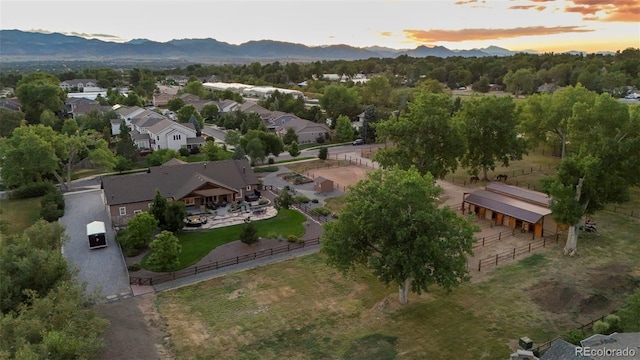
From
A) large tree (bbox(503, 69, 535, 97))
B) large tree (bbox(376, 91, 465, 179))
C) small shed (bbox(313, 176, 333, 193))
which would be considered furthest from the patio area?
large tree (bbox(503, 69, 535, 97))

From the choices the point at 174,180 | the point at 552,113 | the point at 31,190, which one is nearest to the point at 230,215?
the point at 174,180

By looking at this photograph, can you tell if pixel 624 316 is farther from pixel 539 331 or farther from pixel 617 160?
pixel 617 160

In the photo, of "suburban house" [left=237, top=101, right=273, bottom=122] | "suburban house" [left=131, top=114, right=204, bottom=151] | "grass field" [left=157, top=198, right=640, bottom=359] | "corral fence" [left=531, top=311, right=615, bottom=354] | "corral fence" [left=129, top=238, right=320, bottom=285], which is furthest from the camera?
"suburban house" [left=237, top=101, right=273, bottom=122]

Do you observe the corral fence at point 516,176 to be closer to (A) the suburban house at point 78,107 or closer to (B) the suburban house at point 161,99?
(A) the suburban house at point 78,107

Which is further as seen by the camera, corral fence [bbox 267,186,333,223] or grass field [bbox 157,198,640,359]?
corral fence [bbox 267,186,333,223]

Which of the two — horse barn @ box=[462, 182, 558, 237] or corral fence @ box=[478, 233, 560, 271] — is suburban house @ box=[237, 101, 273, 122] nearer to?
horse barn @ box=[462, 182, 558, 237]

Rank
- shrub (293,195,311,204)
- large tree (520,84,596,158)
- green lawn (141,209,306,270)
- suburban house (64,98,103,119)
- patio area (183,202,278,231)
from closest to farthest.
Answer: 1. green lawn (141,209,306,270)
2. patio area (183,202,278,231)
3. shrub (293,195,311,204)
4. large tree (520,84,596,158)
5. suburban house (64,98,103,119)
